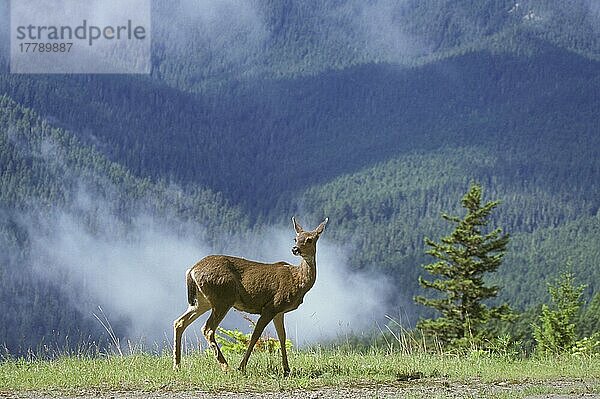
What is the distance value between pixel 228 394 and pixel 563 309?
1362 inches

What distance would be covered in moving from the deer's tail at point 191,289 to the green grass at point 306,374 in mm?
945

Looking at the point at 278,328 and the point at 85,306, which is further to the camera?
the point at 85,306

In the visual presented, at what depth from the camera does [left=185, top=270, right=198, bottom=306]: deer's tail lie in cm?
1458

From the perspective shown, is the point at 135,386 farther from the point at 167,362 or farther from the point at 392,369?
the point at 392,369

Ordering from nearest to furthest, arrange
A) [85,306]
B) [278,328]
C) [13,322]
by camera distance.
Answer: [278,328]
[13,322]
[85,306]

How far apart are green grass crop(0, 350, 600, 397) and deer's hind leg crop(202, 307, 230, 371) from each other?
0.58ft

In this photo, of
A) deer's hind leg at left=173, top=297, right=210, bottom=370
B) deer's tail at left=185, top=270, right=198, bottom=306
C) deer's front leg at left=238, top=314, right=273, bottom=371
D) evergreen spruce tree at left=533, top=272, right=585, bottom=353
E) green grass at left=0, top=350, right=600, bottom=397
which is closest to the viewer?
green grass at left=0, top=350, right=600, bottom=397

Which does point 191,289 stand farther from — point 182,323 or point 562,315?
point 562,315

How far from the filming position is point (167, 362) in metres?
15.7

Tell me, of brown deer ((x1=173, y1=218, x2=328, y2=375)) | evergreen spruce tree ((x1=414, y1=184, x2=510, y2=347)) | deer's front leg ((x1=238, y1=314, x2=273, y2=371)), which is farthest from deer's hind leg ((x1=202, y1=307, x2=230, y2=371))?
evergreen spruce tree ((x1=414, y1=184, x2=510, y2=347))

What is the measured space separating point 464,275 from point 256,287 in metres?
37.7

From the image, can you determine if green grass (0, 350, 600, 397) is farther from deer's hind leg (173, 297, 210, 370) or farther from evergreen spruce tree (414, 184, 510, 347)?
evergreen spruce tree (414, 184, 510, 347)

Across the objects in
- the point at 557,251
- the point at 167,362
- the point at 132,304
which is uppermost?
the point at 167,362

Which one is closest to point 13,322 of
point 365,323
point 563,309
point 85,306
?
point 85,306
